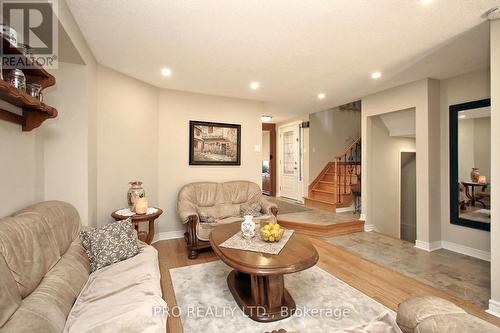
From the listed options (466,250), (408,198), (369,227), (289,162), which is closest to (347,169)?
(408,198)

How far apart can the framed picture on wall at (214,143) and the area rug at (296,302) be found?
6.64ft

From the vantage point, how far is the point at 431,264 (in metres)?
3.02

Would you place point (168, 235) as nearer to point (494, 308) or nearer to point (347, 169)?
point (494, 308)

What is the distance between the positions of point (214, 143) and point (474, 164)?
400cm

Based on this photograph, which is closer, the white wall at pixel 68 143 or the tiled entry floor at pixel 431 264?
the white wall at pixel 68 143

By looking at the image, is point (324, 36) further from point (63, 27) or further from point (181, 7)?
point (63, 27)

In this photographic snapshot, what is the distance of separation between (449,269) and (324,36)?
10.4 feet

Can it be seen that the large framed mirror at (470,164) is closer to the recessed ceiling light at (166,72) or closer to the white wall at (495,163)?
the white wall at (495,163)

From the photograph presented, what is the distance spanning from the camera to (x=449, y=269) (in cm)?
288

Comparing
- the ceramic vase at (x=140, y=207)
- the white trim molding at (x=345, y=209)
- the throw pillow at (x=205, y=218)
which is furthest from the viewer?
the white trim molding at (x=345, y=209)

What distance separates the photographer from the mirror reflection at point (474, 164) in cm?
318

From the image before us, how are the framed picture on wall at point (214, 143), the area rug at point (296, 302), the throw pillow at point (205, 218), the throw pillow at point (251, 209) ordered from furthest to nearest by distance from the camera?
the framed picture on wall at point (214, 143), the throw pillow at point (251, 209), the throw pillow at point (205, 218), the area rug at point (296, 302)

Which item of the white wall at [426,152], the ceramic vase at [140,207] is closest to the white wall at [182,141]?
the ceramic vase at [140,207]

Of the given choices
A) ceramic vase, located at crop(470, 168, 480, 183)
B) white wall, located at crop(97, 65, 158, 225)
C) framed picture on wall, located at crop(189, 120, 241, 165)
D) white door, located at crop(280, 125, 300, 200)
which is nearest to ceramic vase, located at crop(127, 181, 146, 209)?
white wall, located at crop(97, 65, 158, 225)
